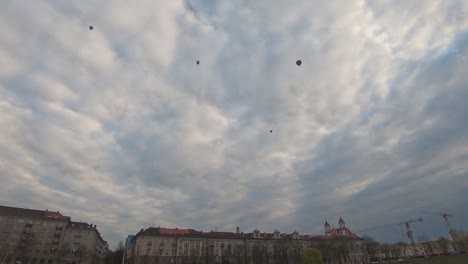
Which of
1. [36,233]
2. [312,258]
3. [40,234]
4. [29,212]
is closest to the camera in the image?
[312,258]

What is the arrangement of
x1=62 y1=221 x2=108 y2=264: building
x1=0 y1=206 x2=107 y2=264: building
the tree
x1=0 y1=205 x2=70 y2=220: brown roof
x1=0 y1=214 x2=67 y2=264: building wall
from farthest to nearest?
x1=62 y1=221 x2=108 y2=264: building < x1=0 y1=205 x2=70 y2=220: brown roof < x1=0 y1=206 x2=107 y2=264: building < x1=0 y1=214 x2=67 y2=264: building wall < the tree

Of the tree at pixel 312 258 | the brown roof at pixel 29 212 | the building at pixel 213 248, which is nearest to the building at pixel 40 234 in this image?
the brown roof at pixel 29 212

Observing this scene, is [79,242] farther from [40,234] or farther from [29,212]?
[29,212]

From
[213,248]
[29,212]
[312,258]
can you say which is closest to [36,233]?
[29,212]

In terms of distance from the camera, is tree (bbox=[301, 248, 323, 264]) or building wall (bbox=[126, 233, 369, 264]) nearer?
tree (bbox=[301, 248, 323, 264])

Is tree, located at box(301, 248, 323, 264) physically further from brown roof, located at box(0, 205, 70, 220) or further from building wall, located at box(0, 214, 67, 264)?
brown roof, located at box(0, 205, 70, 220)

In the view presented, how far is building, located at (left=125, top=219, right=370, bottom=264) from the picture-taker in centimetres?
13525

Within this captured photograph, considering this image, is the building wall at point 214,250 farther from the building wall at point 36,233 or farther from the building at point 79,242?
the building wall at point 36,233

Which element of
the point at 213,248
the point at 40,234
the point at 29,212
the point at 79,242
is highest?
the point at 29,212

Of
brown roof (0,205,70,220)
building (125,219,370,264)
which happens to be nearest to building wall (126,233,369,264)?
building (125,219,370,264)

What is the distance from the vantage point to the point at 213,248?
148 metres

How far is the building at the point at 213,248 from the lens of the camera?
444ft

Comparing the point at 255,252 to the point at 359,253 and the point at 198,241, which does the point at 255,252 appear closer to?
the point at 198,241

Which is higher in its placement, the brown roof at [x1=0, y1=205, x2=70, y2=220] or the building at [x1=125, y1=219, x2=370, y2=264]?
the brown roof at [x1=0, y1=205, x2=70, y2=220]
